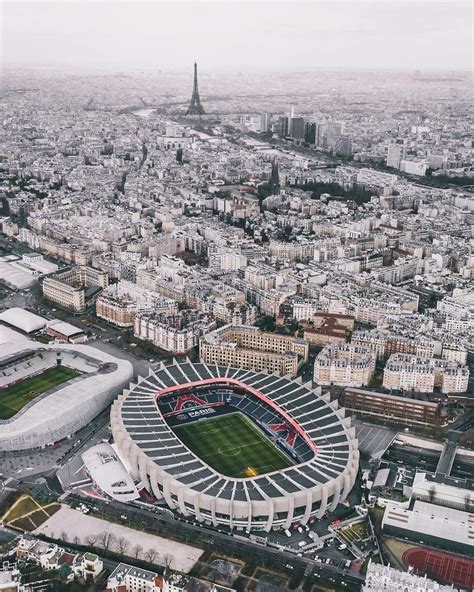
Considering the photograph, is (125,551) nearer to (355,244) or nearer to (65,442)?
(65,442)

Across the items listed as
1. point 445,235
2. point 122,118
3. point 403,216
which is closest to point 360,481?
point 445,235

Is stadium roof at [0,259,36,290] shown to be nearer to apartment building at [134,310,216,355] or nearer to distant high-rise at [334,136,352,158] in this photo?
apartment building at [134,310,216,355]

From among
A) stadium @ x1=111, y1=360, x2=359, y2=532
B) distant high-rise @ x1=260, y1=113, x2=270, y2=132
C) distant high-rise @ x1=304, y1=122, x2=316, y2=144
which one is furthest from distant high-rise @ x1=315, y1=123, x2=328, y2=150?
stadium @ x1=111, y1=360, x2=359, y2=532

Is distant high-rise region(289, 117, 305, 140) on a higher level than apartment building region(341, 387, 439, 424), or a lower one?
higher

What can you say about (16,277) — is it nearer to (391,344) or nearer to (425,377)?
(391,344)

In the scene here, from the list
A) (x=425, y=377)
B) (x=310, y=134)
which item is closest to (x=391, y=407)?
(x=425, y=377)

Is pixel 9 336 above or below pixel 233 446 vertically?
above
